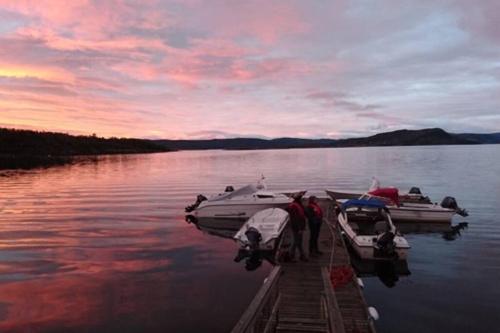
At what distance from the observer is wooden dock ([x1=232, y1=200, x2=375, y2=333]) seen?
277 inches

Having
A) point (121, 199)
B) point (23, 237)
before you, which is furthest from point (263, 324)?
point (121, 199)

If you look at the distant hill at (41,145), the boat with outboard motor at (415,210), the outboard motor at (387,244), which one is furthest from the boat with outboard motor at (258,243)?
the distant hill at (41,145)

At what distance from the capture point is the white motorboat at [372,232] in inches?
643

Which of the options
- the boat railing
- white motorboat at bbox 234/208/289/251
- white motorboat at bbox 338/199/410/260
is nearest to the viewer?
Answer: the boat railing

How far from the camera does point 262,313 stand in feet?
25.5

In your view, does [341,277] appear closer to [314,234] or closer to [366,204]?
[314,234]

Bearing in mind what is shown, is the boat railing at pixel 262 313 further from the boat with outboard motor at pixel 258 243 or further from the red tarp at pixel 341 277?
the boat with outboard motor at pixel 258 243

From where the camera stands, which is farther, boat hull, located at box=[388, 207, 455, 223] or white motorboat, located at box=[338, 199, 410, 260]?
boat hull, located at box=[388, 207, 455, 223]

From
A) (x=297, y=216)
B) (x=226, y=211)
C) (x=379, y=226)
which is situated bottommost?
(x=226, y=211)

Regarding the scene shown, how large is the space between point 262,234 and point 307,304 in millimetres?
8312

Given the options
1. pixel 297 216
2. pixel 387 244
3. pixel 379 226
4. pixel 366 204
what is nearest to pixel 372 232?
pixel 379 226

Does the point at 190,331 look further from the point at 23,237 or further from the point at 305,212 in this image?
the point at 23,237

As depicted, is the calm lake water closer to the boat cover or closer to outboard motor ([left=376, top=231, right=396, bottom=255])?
outboard motor ([left=376, top=231, right=396, bottom=255])

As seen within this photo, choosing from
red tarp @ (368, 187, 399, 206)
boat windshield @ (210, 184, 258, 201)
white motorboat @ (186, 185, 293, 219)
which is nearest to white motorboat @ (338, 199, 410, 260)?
red tarp @ (368, 187, 399, 206)
